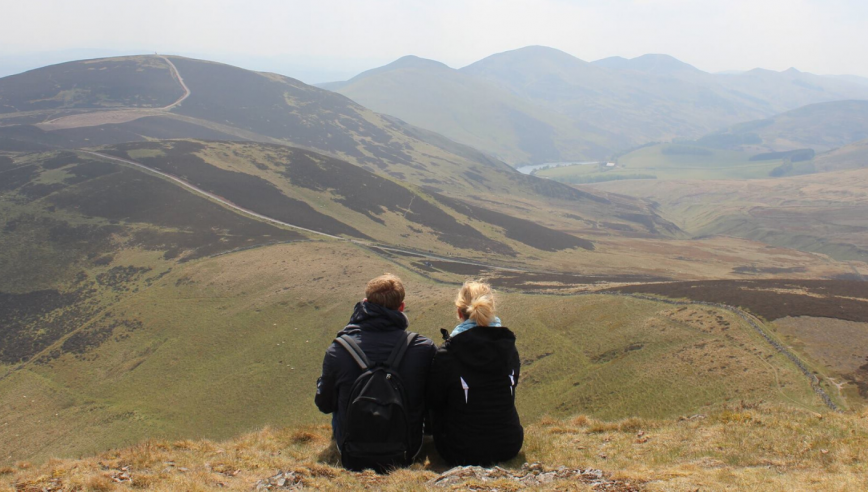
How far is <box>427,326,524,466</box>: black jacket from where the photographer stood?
37.1ft

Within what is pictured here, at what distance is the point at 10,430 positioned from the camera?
146 ft

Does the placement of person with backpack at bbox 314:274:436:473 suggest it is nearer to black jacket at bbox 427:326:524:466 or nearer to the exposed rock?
black jacket at bbox 427:326:524:466

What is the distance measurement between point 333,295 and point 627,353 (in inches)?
1503

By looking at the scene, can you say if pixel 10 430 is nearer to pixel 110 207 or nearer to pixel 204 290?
pixel 204 290

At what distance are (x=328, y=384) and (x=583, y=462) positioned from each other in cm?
654

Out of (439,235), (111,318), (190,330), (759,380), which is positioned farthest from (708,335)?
(439,235)

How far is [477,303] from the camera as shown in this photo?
11.2 meters

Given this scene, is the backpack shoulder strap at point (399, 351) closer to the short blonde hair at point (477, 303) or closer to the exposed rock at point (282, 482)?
the short blonde hair at point (477, 303)

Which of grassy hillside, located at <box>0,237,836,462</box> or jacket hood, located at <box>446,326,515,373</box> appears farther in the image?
grassy hillside, located at <box>0,237,836,462</box>

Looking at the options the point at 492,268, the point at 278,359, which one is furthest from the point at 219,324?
the point at 492,268

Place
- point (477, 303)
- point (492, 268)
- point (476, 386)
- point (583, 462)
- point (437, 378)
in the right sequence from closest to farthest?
point (477, 303)
point (476, 386)
point (437, 378)
point (583, 462)
point (492, 268)

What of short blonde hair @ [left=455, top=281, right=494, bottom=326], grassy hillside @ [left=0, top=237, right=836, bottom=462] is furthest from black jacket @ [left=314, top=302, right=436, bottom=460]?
grassy hillside @ [left=0, top=237, right=836, bottom=462]

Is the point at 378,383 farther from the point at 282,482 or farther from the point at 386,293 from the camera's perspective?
the point at 282,482

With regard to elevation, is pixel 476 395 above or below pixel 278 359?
above
